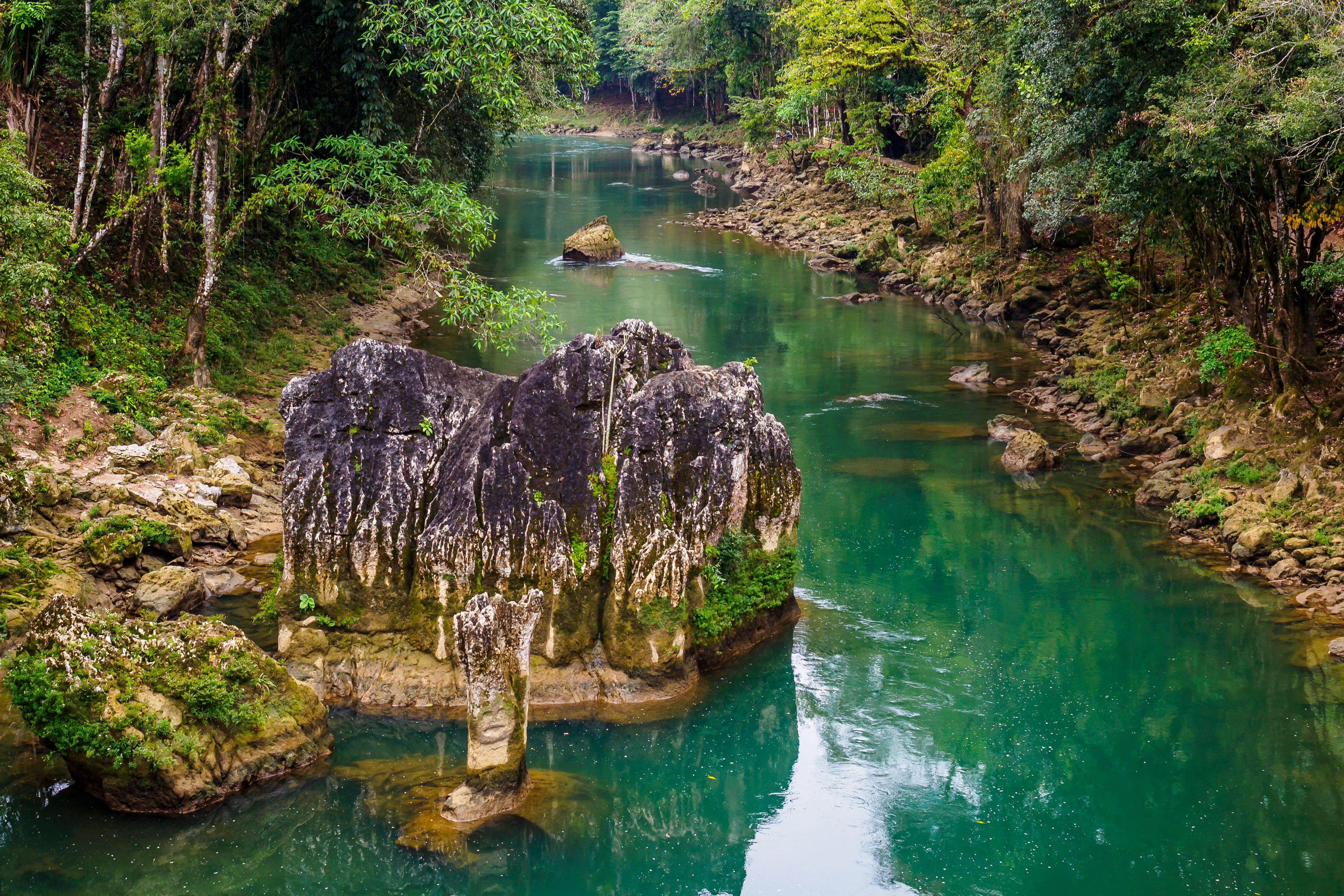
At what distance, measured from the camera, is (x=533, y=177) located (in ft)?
217

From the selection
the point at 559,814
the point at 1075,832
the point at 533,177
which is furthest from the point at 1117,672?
the point at 533,177

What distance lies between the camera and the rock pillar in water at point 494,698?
10406mm

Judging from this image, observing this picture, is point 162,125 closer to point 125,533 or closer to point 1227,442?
point 125,533

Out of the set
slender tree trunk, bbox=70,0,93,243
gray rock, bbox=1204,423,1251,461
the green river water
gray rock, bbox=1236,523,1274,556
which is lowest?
the green river water

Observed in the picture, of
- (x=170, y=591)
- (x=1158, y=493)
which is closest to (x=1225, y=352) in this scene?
(x=1158, y=493)

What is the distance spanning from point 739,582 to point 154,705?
6880mm

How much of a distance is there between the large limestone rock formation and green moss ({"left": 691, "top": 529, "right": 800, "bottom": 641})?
41mm

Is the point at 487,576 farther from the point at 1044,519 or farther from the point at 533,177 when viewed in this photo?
the point at 533,177

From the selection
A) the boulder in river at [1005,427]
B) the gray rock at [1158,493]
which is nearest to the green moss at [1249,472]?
the gray rock at [1158,493]

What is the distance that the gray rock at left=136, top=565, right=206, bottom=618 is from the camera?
1359 centimetres

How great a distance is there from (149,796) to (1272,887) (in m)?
11.0

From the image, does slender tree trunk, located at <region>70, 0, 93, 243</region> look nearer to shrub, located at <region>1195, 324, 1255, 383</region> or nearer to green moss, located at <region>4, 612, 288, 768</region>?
green moss, located at <region>4, 612, 288, 768</region>

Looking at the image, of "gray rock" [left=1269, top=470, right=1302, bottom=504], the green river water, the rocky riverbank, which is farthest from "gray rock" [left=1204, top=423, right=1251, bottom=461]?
the green river water

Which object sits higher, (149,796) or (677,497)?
(677,497)
